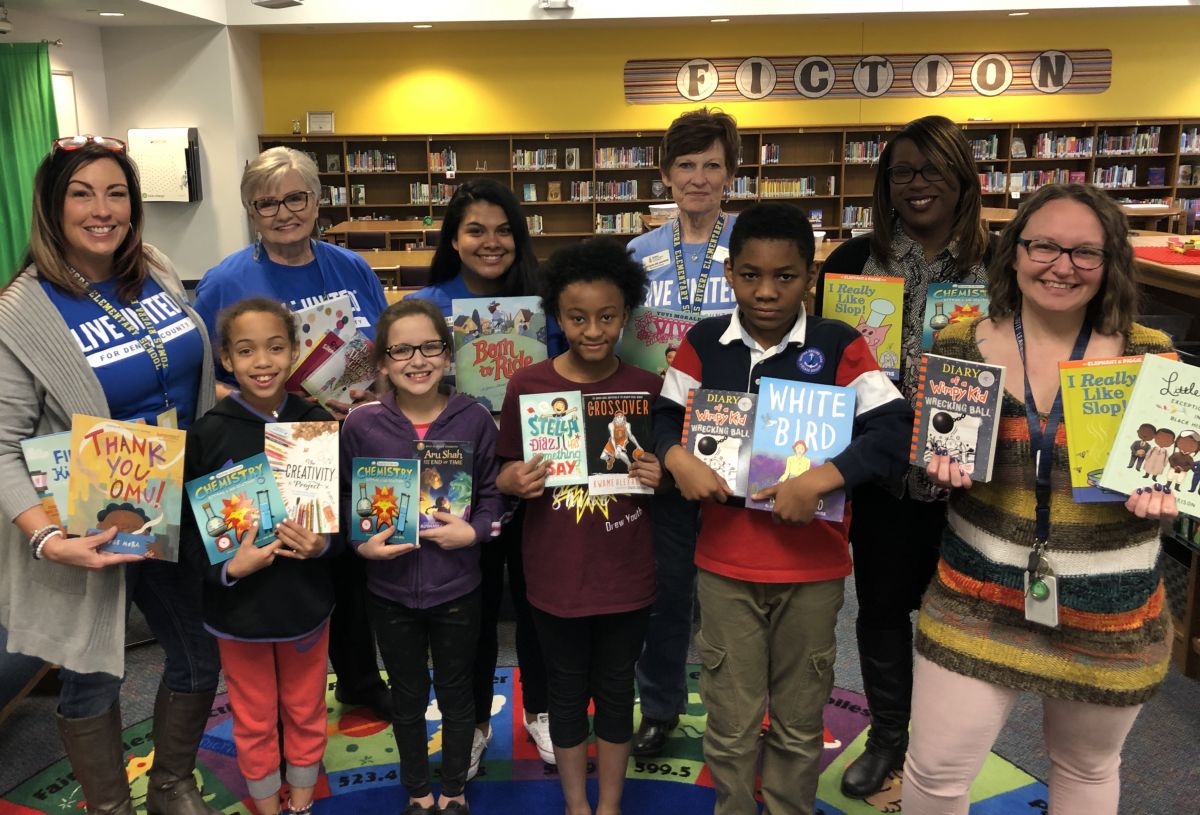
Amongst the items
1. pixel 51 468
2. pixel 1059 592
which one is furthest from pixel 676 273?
pixel 51 468

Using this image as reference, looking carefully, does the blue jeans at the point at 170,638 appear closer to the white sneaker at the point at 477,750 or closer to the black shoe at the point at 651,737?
the white sneaker at the point at 477,750

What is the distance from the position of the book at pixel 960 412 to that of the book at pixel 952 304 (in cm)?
34

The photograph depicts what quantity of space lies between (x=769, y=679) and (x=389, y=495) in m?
0.98

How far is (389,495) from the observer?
210 centimetres

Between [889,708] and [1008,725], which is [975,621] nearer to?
[889,708]

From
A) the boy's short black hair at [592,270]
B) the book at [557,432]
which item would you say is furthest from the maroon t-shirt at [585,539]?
the boy's short black hair at [592,270]

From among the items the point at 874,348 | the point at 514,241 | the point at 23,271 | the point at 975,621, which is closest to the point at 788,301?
the point at 874,348

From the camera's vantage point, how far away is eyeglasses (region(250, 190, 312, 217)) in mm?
2381

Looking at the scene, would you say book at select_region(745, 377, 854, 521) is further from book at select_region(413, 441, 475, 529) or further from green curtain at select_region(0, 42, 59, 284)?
green curtain at select_region(0, 42, 59, 284)

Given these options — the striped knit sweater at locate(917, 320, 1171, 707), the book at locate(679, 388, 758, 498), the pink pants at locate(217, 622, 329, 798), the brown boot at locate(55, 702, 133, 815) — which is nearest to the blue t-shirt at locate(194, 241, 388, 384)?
the pink pants at locate(217, 622, 329, 798)

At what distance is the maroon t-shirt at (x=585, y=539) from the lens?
210 centimetres

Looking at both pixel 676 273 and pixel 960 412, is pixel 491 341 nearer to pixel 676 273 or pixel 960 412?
pixel 676 273

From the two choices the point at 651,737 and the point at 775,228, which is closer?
the point at 775,228

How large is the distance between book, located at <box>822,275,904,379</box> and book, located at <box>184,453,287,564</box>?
141cm
